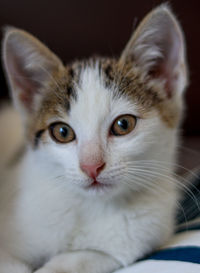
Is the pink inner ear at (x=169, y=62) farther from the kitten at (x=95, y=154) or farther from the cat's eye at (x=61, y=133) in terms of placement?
the cat's eye at (x=61, y=133)

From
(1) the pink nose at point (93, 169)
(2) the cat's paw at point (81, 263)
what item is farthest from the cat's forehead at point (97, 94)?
(2) the cat's paw at point (81, 263)

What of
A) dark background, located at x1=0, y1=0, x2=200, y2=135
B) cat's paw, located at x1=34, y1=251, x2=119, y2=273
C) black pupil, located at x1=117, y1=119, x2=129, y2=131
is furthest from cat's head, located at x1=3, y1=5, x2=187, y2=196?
dark background, located at x1=0, y1=0, x2=200, y2=135

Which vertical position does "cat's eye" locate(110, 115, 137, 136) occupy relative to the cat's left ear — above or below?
below

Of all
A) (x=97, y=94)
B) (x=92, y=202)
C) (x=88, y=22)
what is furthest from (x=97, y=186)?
(x=88, y=22)

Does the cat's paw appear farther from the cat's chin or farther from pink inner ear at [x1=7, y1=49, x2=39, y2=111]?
pink inner ear at [x1=7, y1=49, x2=39, y2=111]

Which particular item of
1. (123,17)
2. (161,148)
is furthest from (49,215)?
(123,17)

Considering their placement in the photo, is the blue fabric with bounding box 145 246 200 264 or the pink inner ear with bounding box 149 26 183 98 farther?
the pink inner ear with bounding box 149 26 183 98

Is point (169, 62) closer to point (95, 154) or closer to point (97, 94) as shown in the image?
point (97, 94)
